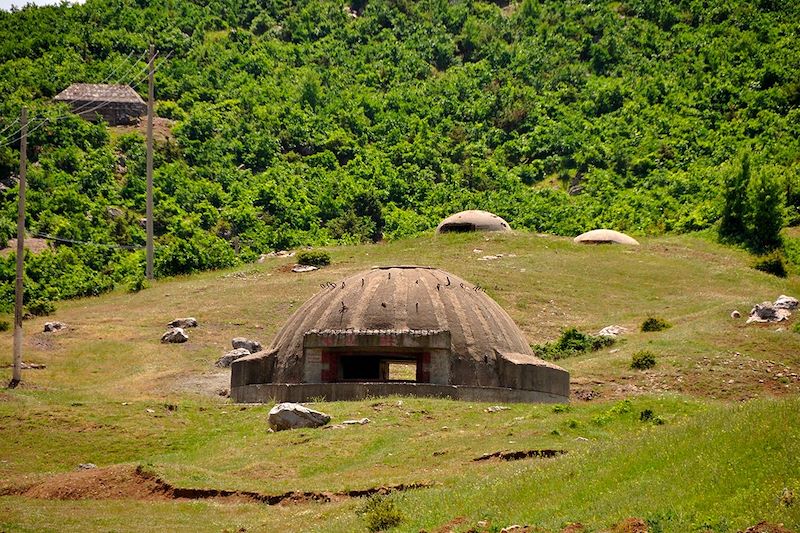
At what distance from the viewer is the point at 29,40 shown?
132375mm

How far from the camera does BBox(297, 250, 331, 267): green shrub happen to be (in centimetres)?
7839

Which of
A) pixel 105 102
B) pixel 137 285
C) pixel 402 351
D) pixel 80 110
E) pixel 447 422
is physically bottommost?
pixel 447 422

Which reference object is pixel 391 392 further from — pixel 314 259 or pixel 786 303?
pixel 314 259

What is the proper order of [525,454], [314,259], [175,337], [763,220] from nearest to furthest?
[525,454]
[175,337]
[314,259]
[763,220]

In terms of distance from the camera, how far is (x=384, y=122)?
12425 centimetres

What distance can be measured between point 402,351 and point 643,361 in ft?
44.2

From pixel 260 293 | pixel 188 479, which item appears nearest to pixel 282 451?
pixel 188 479

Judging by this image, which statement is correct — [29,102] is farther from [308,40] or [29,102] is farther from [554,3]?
[554,3]

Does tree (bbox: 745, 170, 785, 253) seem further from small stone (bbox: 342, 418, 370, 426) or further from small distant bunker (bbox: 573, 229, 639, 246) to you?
small stone (bbox: 342, 418, 370, 426)

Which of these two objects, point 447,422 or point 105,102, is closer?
point 447,422

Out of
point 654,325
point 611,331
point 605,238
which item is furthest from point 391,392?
point 605,238

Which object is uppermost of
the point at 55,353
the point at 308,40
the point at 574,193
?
the point at 308,40

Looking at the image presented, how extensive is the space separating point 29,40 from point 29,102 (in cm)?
2168

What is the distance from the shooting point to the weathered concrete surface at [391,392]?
41969 millimetres
